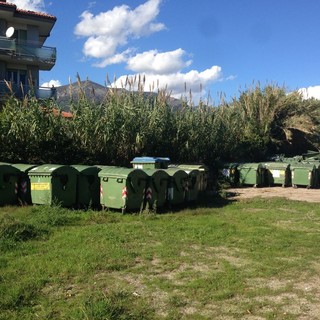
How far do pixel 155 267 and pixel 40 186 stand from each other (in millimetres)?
5957

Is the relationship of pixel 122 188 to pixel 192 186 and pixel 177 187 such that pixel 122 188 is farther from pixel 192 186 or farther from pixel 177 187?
pixel 192 186

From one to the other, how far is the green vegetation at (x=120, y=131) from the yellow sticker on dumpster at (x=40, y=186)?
2917 mm

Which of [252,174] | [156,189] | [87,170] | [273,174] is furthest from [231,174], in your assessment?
[87,170]

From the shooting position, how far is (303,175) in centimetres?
1944

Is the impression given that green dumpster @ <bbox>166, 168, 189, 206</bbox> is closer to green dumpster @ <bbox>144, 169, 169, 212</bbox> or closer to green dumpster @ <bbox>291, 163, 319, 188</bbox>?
green dumpster @ <bbox>144, 169, 169, 212</bbox>

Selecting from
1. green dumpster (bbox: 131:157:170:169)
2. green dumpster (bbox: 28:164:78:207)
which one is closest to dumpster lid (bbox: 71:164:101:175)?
green dumpster (bbox: 28:164:78:207)


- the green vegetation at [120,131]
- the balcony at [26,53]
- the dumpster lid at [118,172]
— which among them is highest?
the balcony at [26,53]

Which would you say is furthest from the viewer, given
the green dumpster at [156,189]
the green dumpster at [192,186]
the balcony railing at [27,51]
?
the balcony railing at [27,51]

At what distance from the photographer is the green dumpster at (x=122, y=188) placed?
11000 mm

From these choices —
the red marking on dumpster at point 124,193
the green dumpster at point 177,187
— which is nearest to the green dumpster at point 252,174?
the green dumpster at point 177,187

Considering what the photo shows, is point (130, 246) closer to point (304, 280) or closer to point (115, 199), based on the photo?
point (304, 280)

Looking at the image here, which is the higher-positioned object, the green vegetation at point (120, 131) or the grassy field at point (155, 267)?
the green vegetation at point (120, 131)

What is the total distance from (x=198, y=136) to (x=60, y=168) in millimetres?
9418

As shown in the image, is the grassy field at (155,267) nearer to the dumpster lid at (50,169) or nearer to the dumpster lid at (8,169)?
the dumpster lid at (50,169)
